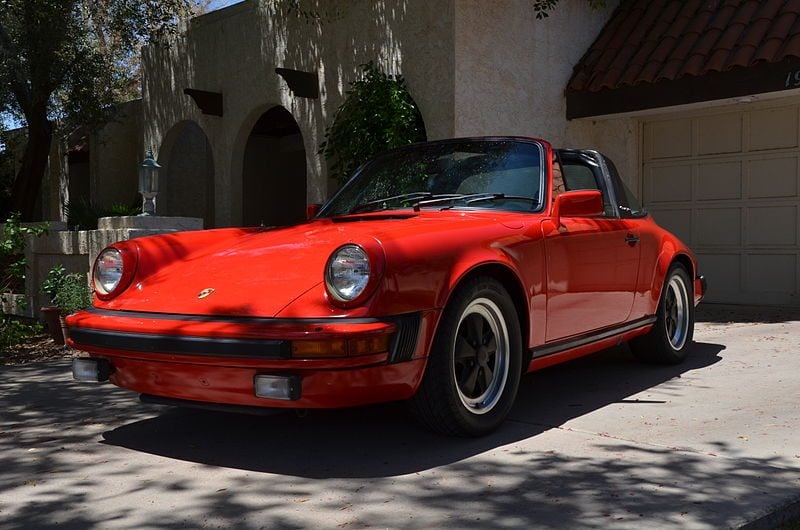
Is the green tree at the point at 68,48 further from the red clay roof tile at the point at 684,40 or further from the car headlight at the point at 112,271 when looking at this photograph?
the car headlight at the point at 112,271

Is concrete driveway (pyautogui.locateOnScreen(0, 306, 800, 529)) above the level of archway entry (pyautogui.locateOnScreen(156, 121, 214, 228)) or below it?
below

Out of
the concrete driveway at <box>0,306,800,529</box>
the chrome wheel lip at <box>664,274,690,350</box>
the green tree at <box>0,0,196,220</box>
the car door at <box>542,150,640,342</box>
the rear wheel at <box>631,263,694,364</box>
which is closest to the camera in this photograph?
the concrete driveway at <box>0,306,800,529</box>

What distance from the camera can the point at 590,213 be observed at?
15.6ft

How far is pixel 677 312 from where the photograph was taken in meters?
6.27

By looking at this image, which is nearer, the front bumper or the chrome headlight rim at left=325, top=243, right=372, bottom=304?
the front bumper

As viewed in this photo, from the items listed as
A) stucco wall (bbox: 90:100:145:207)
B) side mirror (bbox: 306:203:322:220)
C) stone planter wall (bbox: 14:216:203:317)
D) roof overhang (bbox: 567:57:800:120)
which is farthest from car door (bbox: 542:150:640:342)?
stucco wall (bbox: 90:100:145:207)

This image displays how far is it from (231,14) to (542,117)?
4.84 metres

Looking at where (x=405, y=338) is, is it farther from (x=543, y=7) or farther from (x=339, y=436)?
(x=543, y=7)

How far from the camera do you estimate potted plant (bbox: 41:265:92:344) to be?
312 inches

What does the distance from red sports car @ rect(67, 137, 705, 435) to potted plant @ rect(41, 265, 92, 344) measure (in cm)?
358

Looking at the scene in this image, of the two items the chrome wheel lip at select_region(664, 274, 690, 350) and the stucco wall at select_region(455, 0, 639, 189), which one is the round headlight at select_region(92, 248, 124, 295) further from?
the stucco wall at select_region(455, 0, 639, 189)

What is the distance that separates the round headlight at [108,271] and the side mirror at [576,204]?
7.54 ft

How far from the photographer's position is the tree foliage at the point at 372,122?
9.35 metres

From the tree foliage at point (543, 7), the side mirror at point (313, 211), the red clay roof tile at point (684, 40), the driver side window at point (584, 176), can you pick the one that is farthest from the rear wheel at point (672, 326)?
the tree foliage at point (543, 7)
